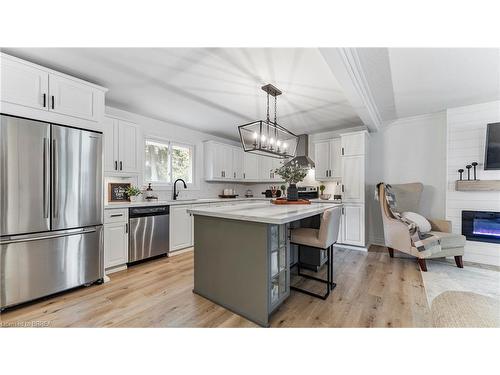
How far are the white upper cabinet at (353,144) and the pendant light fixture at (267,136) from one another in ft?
5.19

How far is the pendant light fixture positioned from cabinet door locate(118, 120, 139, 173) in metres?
1.88

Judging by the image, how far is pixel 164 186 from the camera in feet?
13.7

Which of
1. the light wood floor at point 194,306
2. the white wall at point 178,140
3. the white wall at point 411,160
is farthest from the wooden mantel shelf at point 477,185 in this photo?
the white wall at point 178,140

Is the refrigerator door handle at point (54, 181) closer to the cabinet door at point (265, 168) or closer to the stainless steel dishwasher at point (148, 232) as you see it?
the stainless steel dishwasher at point (148, 232)

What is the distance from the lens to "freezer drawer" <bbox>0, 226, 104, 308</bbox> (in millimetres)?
1936

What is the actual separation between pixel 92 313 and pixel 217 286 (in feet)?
3.65

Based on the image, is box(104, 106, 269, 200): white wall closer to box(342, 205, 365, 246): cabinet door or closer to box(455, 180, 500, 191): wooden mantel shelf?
box(342, 205, 365, 246): cabinet door

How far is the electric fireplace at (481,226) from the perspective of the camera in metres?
3.17

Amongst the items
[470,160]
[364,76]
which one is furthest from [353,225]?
[364,76]

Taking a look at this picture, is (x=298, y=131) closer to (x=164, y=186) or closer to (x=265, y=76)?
(x=265, y=76)

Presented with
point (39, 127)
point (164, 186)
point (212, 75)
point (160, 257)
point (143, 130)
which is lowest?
point (160, 257)

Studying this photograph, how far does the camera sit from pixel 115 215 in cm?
290

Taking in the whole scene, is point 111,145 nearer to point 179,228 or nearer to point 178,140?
point 178,140
